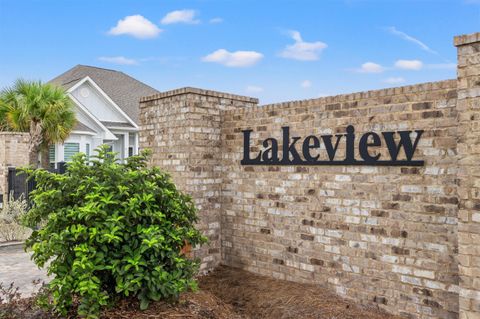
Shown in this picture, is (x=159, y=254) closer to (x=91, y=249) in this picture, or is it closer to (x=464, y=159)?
(x=91, y=249)

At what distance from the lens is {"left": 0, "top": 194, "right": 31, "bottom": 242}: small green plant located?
11.0 metres

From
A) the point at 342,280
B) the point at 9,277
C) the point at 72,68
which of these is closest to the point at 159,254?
the point at 342,280

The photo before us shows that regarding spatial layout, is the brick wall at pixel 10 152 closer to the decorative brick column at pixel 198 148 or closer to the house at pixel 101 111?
the house at pixel 101 111

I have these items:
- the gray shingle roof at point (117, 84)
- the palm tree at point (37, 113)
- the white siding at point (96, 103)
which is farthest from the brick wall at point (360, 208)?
the gray shingle roof at point (117, 84)

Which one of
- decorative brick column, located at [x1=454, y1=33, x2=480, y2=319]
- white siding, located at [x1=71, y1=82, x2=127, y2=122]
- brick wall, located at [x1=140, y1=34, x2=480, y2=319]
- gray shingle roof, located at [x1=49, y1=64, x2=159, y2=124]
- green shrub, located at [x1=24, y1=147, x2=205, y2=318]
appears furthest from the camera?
gray shingle roof, located at [x1=49, y1=64, x2=159, y2=124]

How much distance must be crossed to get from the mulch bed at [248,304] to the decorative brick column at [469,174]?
1401 mm

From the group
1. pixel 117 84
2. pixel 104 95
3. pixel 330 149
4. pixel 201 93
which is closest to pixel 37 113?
pixel 104 95

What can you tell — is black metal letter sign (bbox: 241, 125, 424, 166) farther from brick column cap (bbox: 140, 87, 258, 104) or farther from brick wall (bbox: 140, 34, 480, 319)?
brick column cap (bbox: 140, 87, 258, 104)

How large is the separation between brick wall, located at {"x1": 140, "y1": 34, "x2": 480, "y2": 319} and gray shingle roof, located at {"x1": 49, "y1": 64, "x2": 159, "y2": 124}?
61.9 ft

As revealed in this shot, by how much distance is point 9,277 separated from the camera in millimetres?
7805

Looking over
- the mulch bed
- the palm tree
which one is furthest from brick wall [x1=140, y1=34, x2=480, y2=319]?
the palm tree

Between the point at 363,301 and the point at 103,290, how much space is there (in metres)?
3.53

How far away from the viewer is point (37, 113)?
1675 centimetres

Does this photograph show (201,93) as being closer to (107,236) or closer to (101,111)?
(107,236)
